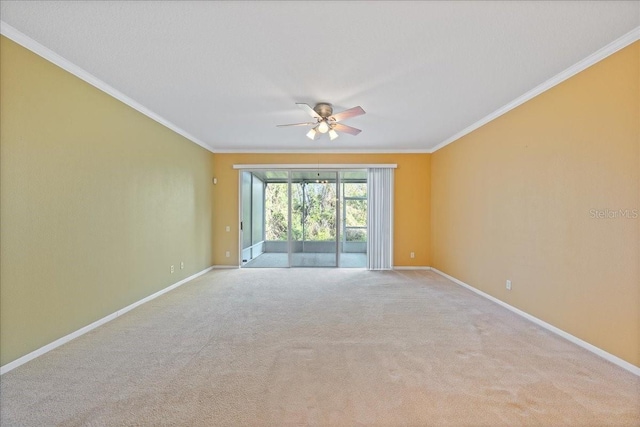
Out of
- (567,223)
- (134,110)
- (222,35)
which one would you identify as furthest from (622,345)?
(134,110)

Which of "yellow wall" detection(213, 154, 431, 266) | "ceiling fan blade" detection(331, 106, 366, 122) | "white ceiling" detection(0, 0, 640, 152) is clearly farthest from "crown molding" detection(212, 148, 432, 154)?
"ceiling fan blade" detection(331, 106, 366, 122)

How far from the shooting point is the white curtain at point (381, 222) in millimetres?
5973

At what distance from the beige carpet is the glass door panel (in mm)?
2871

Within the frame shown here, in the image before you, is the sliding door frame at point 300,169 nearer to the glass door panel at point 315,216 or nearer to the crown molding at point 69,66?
the glass door panel at point 315,216

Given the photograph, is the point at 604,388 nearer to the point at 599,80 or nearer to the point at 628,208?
the point at 628,208

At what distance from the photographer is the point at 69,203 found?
2.62 meters

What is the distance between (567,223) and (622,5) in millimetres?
1732

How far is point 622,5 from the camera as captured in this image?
1.83m

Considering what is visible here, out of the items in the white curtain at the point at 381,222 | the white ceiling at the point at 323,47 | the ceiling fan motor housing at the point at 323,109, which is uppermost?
the white ceiling at the point at 323,47

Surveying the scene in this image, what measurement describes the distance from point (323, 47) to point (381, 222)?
4.21 m

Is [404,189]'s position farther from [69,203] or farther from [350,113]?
[69,203]

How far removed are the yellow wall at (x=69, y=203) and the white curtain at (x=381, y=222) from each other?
3852 millimetres

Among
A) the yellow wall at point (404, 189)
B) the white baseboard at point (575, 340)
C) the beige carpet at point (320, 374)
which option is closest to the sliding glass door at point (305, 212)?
the yellow wall at point (404, 189)

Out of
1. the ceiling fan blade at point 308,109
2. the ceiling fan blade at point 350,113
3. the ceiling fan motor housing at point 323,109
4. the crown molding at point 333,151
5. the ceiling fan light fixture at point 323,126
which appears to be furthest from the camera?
the crown molding at point 333,151
